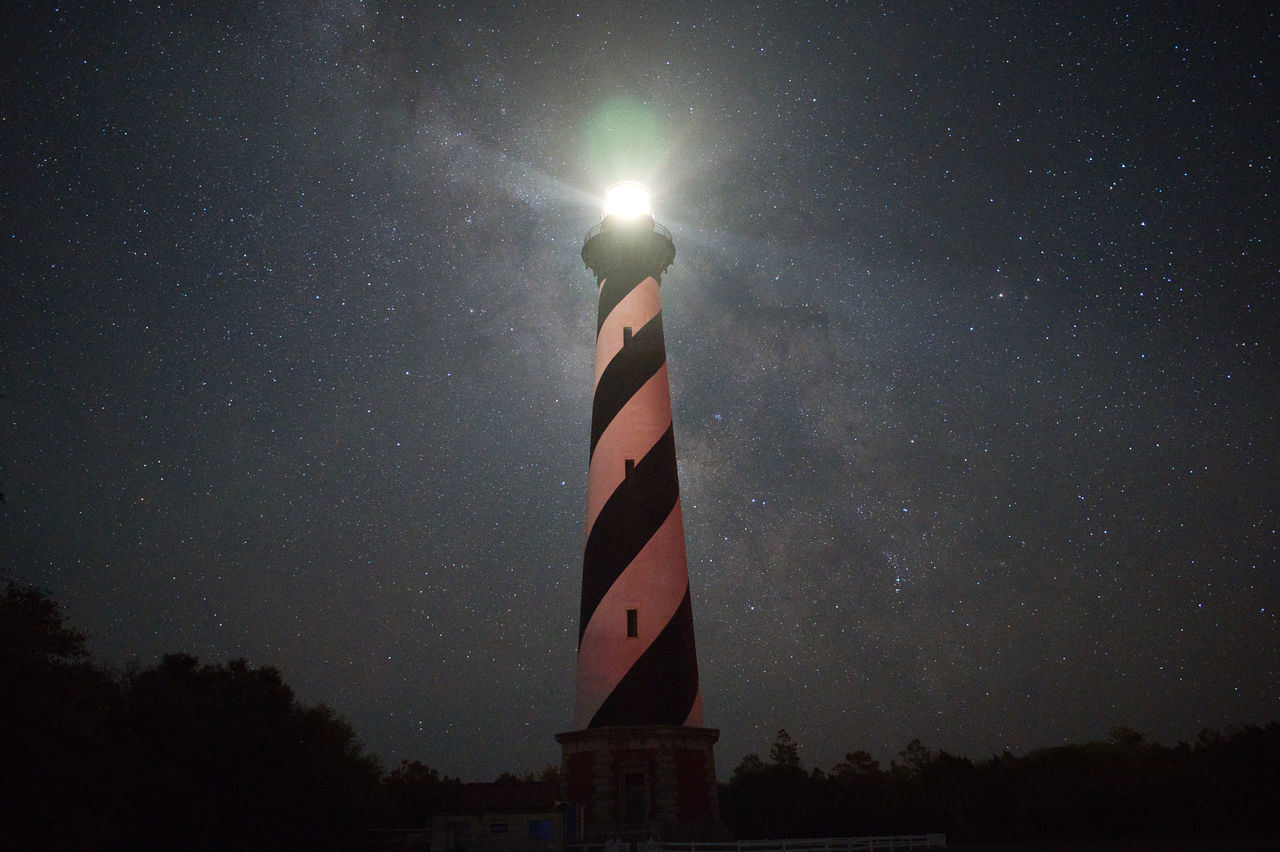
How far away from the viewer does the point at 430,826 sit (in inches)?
1006

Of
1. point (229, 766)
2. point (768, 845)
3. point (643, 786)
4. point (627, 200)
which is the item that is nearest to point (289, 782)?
point (229, 766)

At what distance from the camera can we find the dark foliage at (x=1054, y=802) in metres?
33.3

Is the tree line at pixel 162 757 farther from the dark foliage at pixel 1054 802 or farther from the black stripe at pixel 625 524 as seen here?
the dark foliage at pixel 1054 802

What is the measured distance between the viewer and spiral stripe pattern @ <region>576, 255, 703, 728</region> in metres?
23.1

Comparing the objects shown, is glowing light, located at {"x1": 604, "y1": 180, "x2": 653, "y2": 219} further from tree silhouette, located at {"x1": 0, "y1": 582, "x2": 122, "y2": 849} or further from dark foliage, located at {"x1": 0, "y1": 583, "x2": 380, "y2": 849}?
tree silhouette, located at {"x1": 0, "y1": 582, "x2": 122, "y2": 849}

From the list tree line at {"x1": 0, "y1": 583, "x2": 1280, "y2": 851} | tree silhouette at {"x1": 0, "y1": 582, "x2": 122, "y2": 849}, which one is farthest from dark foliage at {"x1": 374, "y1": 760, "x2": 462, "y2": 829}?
tree silhouette at {"x1": 0, "y1": 582, "x2": 122, "y2": 849}

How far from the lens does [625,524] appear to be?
24672 mm

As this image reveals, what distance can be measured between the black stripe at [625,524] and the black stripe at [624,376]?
1835 mm

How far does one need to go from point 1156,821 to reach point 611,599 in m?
26.9

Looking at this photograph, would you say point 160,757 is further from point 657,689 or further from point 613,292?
point 613,292

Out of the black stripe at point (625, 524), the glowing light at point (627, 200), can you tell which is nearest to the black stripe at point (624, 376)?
the black stripe at point (625, 524)

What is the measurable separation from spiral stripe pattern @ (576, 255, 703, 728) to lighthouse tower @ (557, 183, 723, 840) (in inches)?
1.3

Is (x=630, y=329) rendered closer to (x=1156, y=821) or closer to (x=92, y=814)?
(x=92, y=814)

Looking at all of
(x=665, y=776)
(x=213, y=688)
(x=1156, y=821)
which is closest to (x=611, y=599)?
(x=665, y=776)
